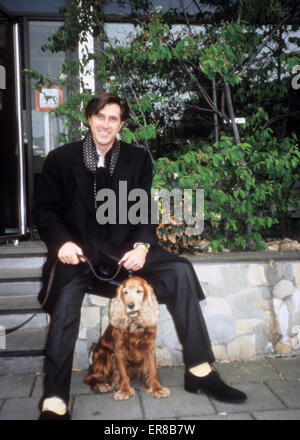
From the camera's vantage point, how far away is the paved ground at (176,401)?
2.52 meters

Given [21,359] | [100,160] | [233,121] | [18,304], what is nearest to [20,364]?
[21,359]

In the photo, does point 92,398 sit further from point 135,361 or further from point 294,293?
point 294,293

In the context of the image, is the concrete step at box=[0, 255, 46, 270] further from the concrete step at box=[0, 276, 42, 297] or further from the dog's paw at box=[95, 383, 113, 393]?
the dog's paw at box=[95, 383, 113, 393]

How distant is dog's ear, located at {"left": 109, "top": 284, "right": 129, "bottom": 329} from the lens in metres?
2.65

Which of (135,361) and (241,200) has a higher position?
(241,200)

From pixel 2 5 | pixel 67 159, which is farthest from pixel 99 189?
pixel 2 5

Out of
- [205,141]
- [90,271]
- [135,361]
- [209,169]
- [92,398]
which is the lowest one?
[92,398]

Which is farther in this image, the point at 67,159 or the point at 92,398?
the point at 67,159

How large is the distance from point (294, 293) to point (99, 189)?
180 centimetres

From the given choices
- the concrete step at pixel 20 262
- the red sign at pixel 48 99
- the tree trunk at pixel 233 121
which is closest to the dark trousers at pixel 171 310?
the concrete step at pixel 20 262

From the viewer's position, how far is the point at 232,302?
3.38m

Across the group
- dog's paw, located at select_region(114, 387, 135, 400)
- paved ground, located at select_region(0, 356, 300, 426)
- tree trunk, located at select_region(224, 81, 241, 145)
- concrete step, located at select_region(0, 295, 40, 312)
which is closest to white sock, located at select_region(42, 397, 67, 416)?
paved ground, located at select_region(0, 356, 300, 426)

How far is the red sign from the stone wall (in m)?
3.19
